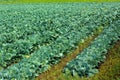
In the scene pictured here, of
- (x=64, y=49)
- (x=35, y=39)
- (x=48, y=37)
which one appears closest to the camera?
(x=64, y=49)

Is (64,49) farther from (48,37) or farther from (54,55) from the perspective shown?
(48,37)

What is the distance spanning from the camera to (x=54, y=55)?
41.5 ft

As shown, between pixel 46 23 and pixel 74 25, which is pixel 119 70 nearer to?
pixel 74 25

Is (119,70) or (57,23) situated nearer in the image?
(119,70)

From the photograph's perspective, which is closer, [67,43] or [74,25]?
[67,43]

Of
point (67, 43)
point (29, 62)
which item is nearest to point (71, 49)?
point (67, 43)

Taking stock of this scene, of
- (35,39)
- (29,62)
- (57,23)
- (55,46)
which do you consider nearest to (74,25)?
(57,23)

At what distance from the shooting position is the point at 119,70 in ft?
35.5

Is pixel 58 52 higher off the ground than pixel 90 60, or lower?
lower

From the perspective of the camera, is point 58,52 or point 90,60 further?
point 58,52

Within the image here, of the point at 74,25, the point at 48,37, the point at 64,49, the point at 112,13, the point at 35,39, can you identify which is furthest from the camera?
the point at 112,13

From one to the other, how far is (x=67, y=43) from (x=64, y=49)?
0.62m

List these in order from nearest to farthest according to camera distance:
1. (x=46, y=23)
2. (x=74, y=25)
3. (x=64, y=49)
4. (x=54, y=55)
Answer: (x=54, y=55) → (x=64, y=49) → (x=74, y=25) → (x=46, y=23)

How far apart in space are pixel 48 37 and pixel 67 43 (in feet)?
7.92
